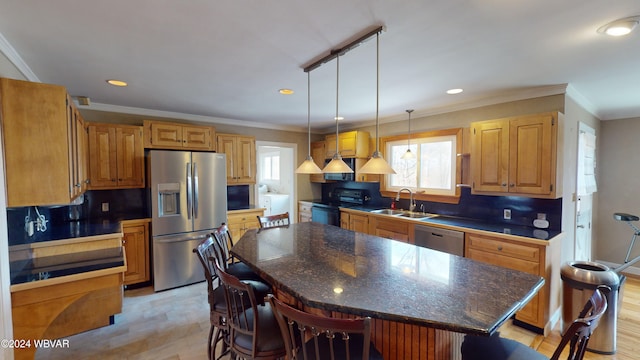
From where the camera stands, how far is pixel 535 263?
8.20ft

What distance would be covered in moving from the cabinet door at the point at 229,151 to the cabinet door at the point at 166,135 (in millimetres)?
576

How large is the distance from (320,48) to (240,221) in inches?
121

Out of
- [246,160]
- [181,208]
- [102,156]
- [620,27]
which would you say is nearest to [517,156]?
[620,27]

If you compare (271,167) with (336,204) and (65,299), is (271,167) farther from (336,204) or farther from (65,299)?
(65,299)

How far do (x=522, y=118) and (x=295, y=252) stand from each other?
2.60m

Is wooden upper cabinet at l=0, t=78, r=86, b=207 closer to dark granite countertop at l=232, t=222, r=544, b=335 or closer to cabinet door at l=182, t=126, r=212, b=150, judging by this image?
dark granite countertop at l=232, t=222, r=544, b=335

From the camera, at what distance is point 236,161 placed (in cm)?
441

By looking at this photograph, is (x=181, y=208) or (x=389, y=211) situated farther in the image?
(x=389, y=211)

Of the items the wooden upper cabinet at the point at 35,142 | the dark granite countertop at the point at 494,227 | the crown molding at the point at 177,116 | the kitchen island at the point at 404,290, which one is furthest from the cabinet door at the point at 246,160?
the dark granite countertop at the point at 494,227

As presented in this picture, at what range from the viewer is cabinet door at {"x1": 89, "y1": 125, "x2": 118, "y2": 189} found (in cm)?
338

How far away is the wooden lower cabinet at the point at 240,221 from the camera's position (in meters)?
4.18

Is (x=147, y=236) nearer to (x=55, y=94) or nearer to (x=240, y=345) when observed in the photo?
(x=55, y=94)

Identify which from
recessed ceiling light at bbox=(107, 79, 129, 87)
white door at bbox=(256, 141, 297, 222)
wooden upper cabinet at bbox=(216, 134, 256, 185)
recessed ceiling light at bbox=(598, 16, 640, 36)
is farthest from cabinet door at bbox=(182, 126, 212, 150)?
recessed ceiling light at bbox=(598, 16, 640, 36)

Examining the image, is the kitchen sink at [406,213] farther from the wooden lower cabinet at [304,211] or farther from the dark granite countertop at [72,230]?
the dark granite countertop at [72,230]
